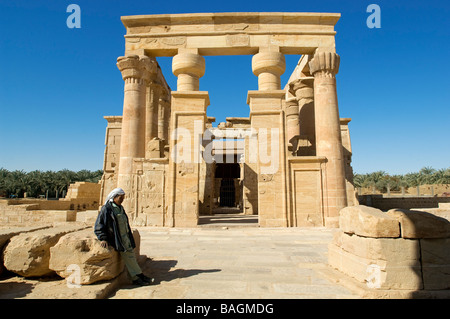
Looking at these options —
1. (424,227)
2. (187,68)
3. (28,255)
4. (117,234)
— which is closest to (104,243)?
(117,234)

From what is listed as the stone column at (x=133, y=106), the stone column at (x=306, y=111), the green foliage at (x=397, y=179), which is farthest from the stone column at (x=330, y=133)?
the green foliage at (x=397, y=179)

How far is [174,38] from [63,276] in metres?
10.4

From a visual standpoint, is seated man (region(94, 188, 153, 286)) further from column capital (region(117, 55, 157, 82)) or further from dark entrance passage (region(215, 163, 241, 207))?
dark entrance passage (region(215, 163, 241, 207))

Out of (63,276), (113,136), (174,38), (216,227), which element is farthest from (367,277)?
(113,136)

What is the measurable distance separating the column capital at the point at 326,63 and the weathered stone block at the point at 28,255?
421 inches

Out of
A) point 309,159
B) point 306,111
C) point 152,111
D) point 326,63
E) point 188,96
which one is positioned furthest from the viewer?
point 152,111

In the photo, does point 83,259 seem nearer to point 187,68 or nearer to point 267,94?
point 267,94

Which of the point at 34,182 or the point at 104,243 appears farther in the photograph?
the point at 34,182

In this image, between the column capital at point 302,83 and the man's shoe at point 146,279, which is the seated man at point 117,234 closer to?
the man's shoe at point 146,279

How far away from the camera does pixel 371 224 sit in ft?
11.7

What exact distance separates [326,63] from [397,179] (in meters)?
44.6

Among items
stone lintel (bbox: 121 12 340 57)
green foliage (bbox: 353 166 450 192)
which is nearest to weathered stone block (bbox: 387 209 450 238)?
stone lintel (bbox: 121 12 340 57)
